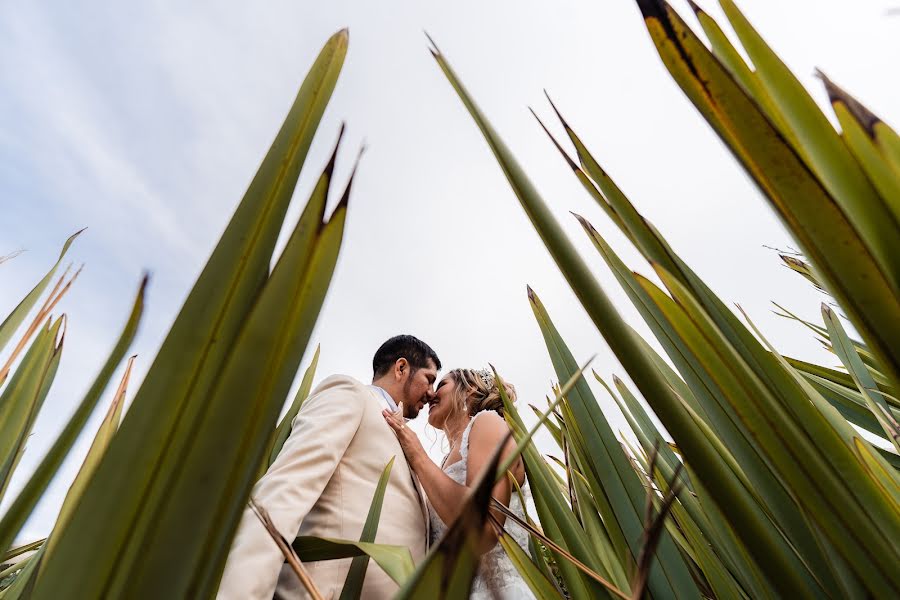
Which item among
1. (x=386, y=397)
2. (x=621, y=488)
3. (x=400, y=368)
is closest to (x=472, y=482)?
(x=621, y=488)

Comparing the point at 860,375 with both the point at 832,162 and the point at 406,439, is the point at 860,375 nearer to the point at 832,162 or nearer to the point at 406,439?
the point at 832,162

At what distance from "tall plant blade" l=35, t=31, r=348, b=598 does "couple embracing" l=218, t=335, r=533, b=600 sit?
1.55ft

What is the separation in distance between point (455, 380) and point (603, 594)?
1.74m

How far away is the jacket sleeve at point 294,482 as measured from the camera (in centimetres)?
73

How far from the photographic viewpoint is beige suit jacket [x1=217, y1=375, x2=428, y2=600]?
749 mm

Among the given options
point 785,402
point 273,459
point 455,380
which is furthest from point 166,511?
point 455,380

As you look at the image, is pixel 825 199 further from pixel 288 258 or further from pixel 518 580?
pixel 518 580

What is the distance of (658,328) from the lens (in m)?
0.34

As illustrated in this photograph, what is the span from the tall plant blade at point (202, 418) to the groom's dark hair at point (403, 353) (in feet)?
5.71

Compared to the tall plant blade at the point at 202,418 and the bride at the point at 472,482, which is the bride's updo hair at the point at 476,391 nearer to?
the bride at the point at 472,482

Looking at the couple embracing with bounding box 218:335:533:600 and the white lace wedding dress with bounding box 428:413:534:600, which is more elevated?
the couple embracing with bounding box 218:335:533:600

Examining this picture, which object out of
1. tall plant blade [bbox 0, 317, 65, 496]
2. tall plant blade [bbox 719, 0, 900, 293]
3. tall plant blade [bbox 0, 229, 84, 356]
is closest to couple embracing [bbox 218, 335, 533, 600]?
tall plant blade [bbox 0, 317, 65, 496]

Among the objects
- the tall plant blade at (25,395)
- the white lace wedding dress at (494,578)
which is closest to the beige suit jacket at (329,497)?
the white lace wedding dress at (494,578)

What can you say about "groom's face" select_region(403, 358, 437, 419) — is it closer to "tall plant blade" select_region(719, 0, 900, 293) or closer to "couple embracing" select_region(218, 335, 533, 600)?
"couple embracing" select_region(218, 335, 533, 600)
